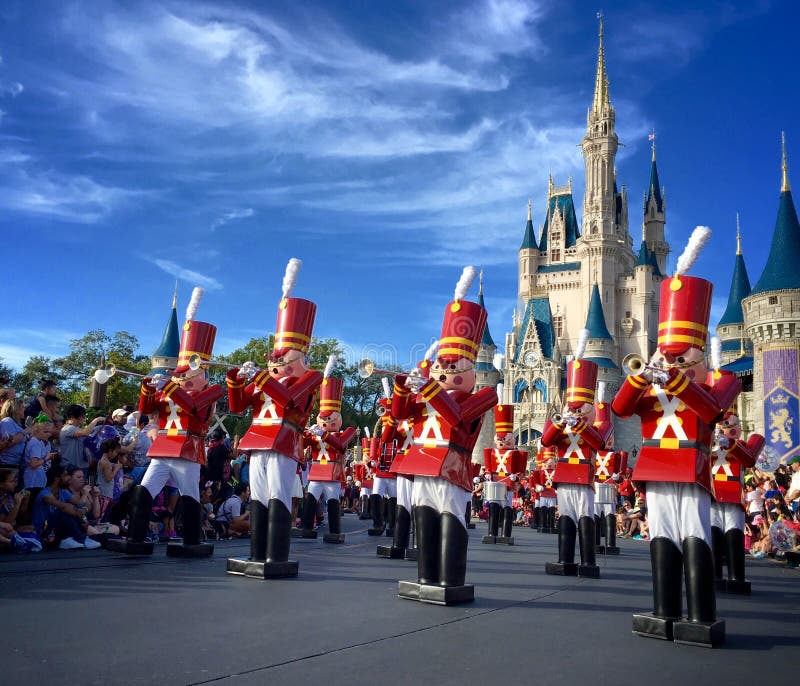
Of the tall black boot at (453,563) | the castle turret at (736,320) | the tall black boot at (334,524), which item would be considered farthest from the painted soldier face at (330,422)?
the castle turret at (736,320)

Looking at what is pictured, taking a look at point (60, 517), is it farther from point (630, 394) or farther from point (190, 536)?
point (630, 394)

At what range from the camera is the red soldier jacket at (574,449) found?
8.05m

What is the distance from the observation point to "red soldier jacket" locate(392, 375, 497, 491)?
5906 millimetres

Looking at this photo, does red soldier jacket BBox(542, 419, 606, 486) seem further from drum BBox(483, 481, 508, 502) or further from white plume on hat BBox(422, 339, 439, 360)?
drum BBox(483, 481, 508, 502)

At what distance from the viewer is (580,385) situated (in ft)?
28.5

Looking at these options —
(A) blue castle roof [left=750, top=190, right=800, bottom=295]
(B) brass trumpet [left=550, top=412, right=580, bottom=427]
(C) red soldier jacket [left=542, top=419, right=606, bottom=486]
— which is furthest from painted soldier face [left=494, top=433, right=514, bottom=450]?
(A) blue castle roof [left=750, top=190, right=800, bottom=295]

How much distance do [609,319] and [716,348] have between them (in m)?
60.1

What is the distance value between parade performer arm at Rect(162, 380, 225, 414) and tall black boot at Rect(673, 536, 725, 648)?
206 inches

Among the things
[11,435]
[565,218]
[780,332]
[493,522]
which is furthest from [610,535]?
[565,218]

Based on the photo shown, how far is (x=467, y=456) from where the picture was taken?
6199mm

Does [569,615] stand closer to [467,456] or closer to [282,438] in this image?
[467,456]

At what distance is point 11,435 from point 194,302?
275 cm

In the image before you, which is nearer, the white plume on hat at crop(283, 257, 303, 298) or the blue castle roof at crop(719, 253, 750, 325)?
the white plume on hat at crop(283, 257, 303, 298)

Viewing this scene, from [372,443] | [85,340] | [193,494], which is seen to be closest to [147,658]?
[193,494]
